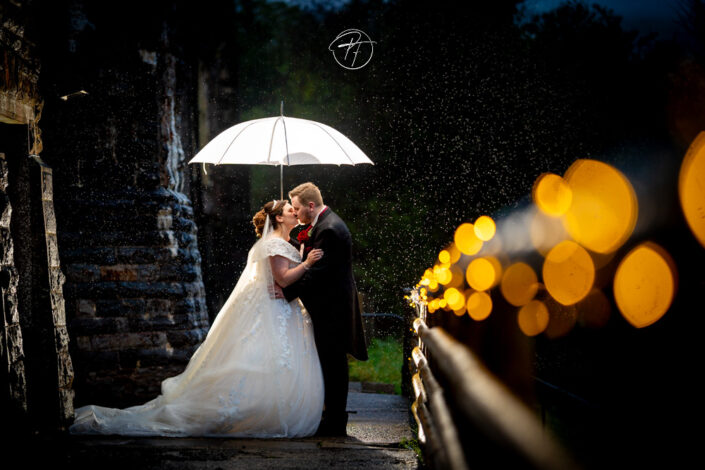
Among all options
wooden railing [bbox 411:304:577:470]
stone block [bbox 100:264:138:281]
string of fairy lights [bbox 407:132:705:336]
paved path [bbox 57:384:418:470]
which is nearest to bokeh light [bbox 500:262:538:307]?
string of fairy lights [bbox 407:132:705:336]

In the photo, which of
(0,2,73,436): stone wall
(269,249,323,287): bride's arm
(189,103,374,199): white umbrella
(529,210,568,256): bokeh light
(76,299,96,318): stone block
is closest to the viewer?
(529,210,568,256): bokeh light

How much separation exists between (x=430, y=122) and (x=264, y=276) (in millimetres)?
12950

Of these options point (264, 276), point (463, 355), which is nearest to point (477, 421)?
point (463, 355)

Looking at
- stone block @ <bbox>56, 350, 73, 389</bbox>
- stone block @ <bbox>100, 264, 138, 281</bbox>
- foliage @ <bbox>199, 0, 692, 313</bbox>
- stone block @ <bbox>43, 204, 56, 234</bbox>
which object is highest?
foliage @ <bbox>199, 0, 692, 313</bbox>

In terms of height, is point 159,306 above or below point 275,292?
below

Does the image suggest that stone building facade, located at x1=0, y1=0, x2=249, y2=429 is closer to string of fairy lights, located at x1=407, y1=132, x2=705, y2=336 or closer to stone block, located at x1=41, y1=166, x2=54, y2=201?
stone block, located at x1=41, y1=166, x2=54, y2=201

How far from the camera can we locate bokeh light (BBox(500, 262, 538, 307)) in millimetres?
2894

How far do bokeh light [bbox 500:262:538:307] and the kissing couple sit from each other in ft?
7.53

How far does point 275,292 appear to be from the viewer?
20.0 ft

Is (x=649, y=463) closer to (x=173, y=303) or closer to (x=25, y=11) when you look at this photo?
(x=25, y=11)

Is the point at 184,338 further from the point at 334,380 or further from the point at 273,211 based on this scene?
the point at 334,380

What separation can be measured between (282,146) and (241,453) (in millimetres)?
2903

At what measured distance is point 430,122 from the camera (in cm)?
1828

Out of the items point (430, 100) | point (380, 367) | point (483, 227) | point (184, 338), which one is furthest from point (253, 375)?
point (430, 100)
